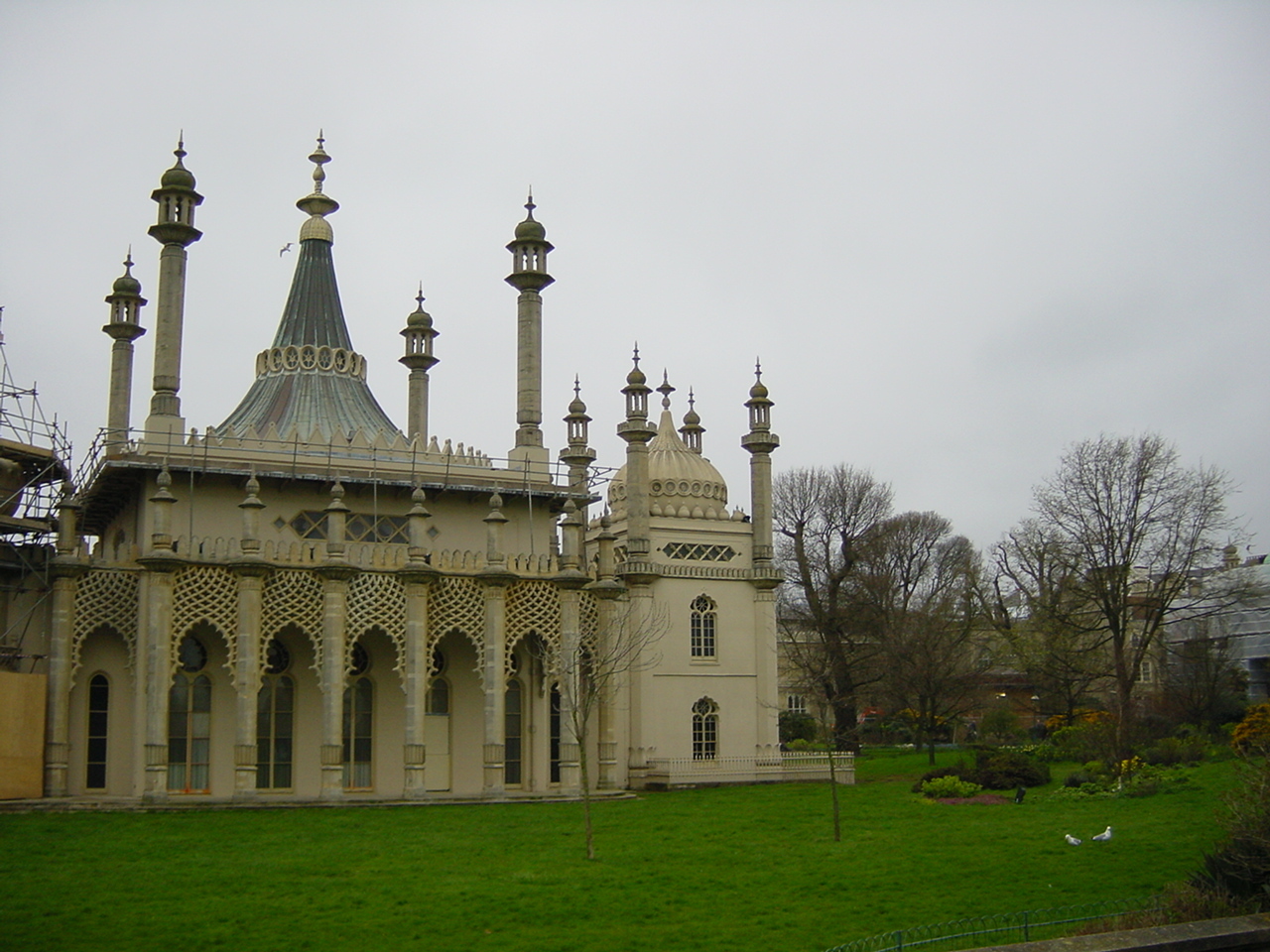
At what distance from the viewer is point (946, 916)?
51.4 ft

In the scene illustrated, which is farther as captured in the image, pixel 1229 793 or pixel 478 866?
pixel 478 866

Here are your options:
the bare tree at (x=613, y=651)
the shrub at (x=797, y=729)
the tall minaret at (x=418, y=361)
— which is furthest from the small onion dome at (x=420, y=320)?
the shrub at (x=797, y=729)

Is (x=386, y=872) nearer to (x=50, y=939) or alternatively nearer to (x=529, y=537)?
(x=50, y=939)

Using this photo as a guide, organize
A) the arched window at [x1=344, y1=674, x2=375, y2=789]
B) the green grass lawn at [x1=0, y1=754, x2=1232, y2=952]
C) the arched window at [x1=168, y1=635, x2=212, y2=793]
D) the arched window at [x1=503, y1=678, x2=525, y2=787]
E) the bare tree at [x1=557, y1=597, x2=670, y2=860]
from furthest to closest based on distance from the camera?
the arched window at [x1=503, y1=678, x2=525, y2=787] < the arched window at [x1=344, y1=674, x2=375, y2=789] < the arched window at [x1=168, y1=635, x2=212, y2=793] < the bare tree at [x1=557, y1=597, x2=670, y2=860] < the green grass lawn at [x1=0, y1=754, x2=1232, y2=952]

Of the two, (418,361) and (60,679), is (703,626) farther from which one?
(60,679)

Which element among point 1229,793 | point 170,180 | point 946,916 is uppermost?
point 170,180

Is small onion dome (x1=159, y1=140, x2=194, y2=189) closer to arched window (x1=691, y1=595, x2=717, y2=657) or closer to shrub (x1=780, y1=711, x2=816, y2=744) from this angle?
arched window (x1=691, y1=595, x2=717, y2=657)

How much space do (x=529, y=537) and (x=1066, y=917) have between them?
21.0 metres

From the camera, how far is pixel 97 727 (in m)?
30.0

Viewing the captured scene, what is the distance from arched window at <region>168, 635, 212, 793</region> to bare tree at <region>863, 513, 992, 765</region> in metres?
20.7

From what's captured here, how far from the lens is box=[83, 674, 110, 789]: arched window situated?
29.8 meters

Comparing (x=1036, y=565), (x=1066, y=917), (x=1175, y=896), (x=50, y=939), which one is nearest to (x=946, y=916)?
(x=1066, y=917)

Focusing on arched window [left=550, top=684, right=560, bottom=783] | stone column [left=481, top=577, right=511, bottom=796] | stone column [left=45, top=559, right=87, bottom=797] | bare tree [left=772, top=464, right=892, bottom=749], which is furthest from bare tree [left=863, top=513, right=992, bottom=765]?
stone column [left=45, top=559, right=87, bottom=797]

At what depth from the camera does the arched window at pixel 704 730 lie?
1446 inches
